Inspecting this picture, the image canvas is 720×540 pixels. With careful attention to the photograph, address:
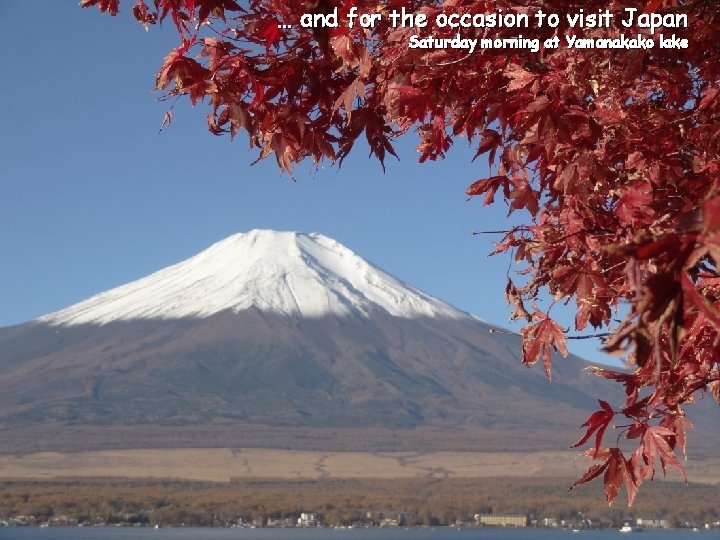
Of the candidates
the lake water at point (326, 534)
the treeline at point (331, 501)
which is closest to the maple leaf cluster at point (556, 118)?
the lake water at point (326, 534)

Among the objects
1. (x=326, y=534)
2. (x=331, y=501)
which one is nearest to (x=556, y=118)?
(x=326, y=534)

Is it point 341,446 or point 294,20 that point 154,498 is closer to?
point 341,446

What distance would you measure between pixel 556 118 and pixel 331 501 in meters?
112

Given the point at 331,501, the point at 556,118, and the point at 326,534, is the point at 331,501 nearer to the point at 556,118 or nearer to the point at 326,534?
the point at 326,534

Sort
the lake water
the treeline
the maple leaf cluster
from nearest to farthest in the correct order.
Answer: the maple leaf cluster, the lake water, the treeline

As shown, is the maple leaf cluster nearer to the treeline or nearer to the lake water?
the lake water

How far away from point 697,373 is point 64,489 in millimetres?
115337

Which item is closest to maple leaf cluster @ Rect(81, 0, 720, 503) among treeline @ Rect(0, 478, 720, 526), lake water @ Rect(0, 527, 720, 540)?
lake water @ Rect(0, 527, 720, 540)

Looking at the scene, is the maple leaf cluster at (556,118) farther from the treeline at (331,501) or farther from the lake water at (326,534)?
the treeline at (331,501)

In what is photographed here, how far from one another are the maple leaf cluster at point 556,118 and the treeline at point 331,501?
332 ft

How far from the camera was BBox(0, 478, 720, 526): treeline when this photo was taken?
104938mm

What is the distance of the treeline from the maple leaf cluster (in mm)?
101317

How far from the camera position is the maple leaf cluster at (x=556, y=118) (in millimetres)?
4133

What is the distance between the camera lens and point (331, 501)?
4476 inches
